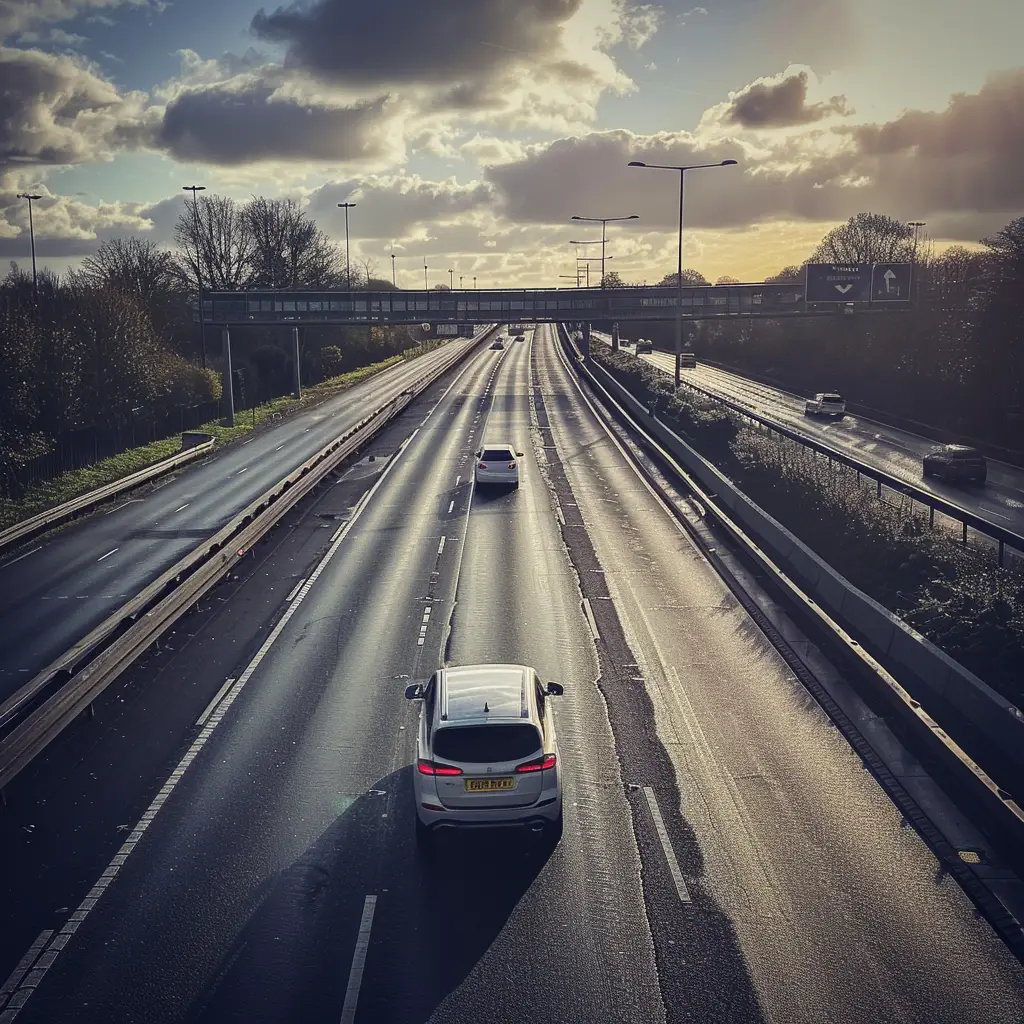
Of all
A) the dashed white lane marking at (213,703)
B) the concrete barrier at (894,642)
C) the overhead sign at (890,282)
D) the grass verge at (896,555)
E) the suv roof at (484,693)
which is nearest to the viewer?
the suv roof at (484,693)

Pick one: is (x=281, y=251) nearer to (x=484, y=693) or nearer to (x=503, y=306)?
(x=503, y=306)

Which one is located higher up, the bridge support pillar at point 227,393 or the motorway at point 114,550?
the bridge support pillar at point 227,393

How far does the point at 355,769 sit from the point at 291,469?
1262 inches

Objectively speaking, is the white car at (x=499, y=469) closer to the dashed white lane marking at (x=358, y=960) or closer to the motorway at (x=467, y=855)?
the motorway at (x=467, y=855)

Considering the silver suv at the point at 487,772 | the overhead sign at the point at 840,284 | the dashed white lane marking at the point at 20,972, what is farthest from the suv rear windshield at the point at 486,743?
the overhead sign at the point at 840,284

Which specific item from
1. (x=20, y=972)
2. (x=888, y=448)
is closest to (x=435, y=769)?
(x=20, y=972)

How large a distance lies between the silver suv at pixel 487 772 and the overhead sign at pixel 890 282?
211ft

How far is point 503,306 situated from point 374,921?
76605 mm

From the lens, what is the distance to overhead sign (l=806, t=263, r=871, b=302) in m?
69.9

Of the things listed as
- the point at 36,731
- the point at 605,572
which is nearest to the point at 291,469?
the point at 605,572

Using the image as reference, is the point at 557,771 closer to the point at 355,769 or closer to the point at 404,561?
the point at 355,769

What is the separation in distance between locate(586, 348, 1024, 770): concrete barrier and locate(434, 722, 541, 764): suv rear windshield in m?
7.23

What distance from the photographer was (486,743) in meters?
12.4

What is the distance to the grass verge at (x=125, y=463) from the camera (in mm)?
39188
